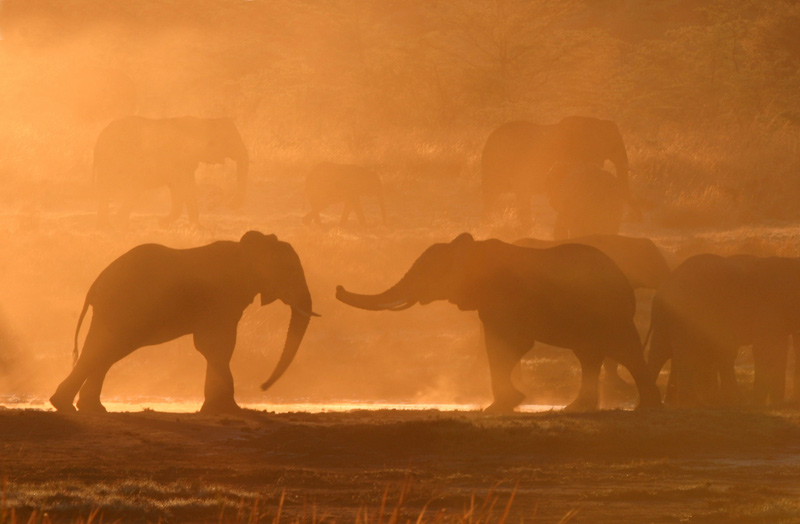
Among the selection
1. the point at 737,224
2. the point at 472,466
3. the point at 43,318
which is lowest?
the point at 472,466

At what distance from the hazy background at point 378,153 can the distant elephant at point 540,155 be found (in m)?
0.65

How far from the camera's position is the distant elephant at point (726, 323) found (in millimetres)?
14914

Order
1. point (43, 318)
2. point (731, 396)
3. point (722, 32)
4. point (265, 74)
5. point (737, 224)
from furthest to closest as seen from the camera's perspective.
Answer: point (265, 74) → point (722, 32) → point (737, 224) → point (43, 318) → point (731, 396)

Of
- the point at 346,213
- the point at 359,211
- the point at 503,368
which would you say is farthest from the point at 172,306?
the point at 346,213

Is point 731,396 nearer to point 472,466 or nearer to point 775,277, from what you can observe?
point 775,277

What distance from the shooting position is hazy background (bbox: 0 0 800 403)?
20109 mm

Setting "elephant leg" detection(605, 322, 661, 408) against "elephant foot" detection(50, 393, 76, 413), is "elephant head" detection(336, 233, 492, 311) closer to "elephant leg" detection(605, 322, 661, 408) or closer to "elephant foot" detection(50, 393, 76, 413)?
"elephant leg" detection(605, 322, 661, 408)

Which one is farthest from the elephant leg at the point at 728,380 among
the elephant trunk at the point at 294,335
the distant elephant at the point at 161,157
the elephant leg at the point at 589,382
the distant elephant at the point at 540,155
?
the distant elephant at the point at 161,157

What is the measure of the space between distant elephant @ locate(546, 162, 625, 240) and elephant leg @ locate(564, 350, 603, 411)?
28.9 ft

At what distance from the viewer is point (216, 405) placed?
1379 cm

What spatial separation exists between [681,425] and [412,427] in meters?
2.05

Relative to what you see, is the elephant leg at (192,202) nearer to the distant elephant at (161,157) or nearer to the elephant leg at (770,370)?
the distant elephant at (161,157)

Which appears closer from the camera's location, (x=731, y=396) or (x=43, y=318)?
(x=731, y=396)

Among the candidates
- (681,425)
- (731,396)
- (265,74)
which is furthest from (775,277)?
(265,74)
